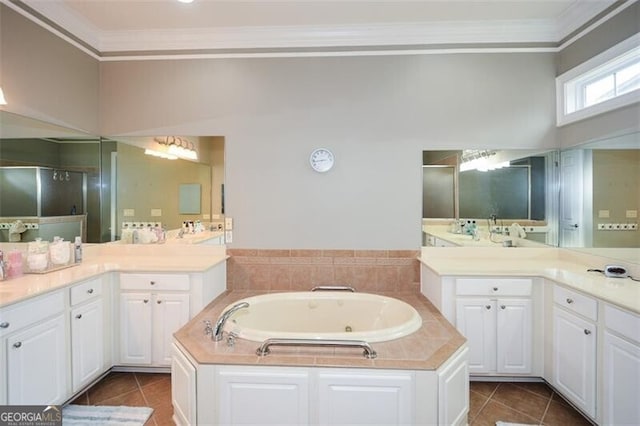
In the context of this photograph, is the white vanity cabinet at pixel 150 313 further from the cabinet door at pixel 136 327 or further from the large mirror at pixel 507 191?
the large mirror at pixel 507 191

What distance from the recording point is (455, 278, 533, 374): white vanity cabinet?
253 centimetres

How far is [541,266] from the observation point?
108 inches

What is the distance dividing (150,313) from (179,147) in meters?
1.59

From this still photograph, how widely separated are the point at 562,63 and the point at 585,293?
215cm

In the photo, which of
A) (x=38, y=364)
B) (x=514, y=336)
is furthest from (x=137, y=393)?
(x=514, y=336)

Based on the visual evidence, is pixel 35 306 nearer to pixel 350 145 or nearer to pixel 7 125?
pixel 7 125

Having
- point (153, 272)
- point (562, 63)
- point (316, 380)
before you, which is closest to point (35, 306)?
point (153, 272)

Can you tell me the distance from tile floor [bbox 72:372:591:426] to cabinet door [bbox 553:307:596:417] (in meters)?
0.15

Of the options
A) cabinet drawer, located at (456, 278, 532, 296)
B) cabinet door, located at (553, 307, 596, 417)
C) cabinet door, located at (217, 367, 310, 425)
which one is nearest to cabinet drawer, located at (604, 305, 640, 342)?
cabinet door, located at (553, 307, 596, 417)

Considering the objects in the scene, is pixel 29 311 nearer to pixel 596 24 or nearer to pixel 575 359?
pixel 575 359

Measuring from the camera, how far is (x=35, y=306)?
1.97 meters

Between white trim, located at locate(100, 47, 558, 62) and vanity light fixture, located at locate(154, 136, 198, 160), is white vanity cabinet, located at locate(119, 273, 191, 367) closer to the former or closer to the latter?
vanity light fixture, located at locate(154, 136, 198, 160)

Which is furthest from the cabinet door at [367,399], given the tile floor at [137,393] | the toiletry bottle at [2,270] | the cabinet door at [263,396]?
the toiletry bottle at [2,270]

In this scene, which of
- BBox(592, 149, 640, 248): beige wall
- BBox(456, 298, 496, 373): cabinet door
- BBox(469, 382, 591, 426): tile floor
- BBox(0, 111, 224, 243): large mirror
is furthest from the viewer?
BBox(0, 111, 224, 243): large mirror
